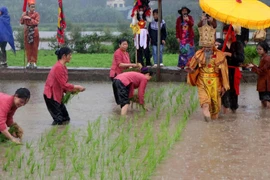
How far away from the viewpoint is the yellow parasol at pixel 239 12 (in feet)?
36.6

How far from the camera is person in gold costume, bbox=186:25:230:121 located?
11.5 meters

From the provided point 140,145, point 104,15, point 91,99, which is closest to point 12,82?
point 91,99

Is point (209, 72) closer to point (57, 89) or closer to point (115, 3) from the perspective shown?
point (57, 89)

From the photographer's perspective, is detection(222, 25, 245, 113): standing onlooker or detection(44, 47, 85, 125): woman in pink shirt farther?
detection(222, 25, 245, 113): standing onlooker

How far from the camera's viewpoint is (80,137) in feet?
33.0

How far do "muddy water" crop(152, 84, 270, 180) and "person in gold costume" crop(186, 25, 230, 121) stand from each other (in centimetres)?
28

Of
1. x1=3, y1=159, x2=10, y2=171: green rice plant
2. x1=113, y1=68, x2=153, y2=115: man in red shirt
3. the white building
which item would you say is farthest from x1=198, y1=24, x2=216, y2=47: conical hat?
the white building

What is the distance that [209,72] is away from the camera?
38.1 ft

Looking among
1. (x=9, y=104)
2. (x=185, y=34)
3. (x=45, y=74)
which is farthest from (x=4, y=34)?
(x=9, y=104)

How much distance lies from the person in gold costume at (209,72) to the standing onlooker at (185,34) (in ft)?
15.5

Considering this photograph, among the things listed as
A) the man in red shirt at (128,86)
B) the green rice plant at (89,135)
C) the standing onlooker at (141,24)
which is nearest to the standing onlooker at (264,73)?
the man in red shirt at (128,86)

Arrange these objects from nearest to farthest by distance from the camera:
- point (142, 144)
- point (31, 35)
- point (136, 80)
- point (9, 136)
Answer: point (9, 136), point (142, 144), point (136, 80), point (31, 35)

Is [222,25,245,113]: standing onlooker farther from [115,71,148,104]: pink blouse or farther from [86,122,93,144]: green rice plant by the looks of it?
[86,122,93,144]: green rice plant

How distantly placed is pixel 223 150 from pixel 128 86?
3.02 m
